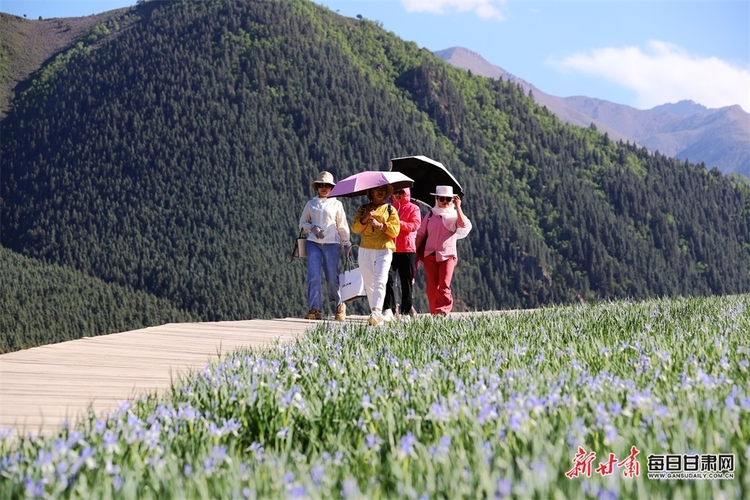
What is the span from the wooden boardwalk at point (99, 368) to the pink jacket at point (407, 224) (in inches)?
82.0

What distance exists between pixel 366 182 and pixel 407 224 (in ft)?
5.03

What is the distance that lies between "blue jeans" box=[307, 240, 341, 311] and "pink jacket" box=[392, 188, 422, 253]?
955 mm

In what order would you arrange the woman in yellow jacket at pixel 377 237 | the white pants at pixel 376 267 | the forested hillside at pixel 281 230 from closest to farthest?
1. the woman in yellow jacket at pixel 377 237
2. the white pants at pixel 376 267
3. the forested hillside at pixel 281 230

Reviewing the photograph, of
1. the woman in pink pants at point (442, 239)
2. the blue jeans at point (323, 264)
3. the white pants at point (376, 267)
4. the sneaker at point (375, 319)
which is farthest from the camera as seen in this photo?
the blue jeans at point (323, 264)

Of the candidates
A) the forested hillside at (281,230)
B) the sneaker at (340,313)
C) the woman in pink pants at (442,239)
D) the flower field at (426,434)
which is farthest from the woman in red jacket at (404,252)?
the forested hillside at (281,230)

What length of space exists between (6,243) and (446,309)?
185 m

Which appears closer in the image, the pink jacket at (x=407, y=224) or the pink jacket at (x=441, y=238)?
the pink jacket at (x=441, y=238)

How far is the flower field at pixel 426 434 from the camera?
2.71 meters

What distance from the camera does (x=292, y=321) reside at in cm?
1130

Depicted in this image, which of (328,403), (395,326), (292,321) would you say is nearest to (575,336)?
(395,326)

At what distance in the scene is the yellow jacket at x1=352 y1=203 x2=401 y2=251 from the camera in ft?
33.2

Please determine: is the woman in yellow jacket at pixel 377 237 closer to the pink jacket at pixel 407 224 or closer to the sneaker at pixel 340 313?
the sneaker at pixel 340 313

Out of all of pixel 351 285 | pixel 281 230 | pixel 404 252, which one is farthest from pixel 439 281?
pixel 281 230

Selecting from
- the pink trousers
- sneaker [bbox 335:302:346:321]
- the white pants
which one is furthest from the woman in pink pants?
sneaker [bbox 335:302:346:321]
